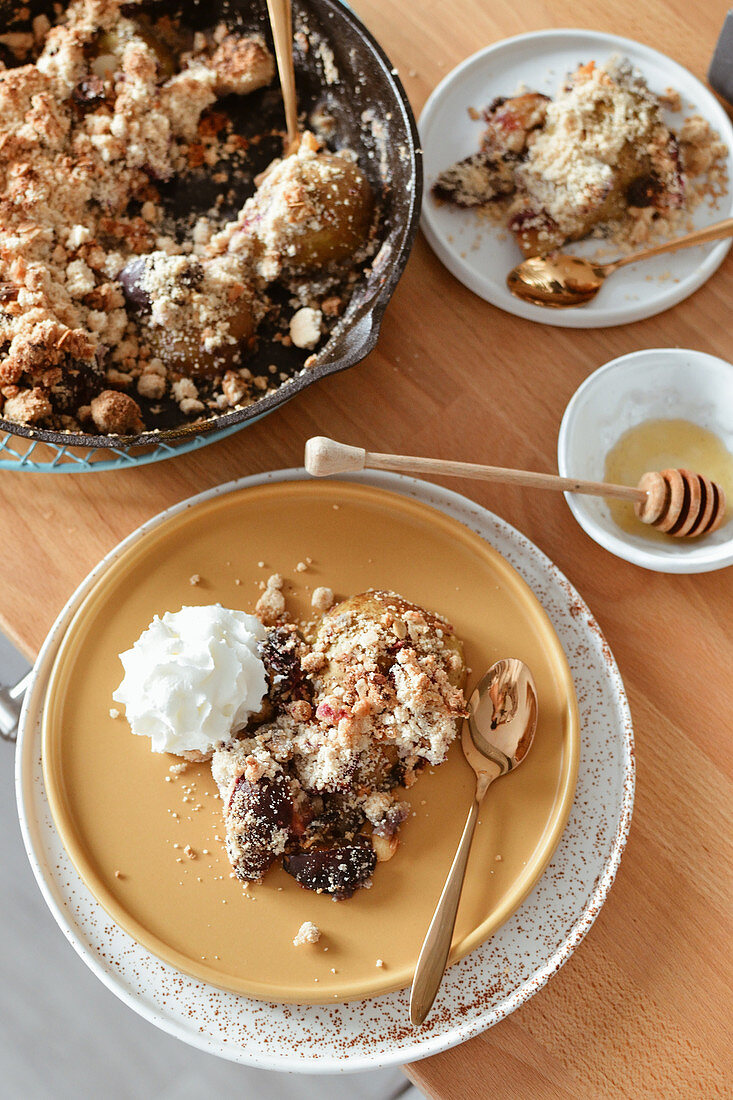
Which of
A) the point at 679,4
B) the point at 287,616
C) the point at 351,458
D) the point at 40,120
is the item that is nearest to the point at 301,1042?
the point at 287,616

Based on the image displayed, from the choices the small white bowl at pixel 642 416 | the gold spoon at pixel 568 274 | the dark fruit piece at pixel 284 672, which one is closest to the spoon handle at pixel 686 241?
the gold spoon at pixel 568 274

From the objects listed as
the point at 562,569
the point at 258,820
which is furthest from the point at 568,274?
the point at 258,820

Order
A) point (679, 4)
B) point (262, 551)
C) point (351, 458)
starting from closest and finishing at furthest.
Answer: point (351, 458) < point (262, 551) < point (679, 4)

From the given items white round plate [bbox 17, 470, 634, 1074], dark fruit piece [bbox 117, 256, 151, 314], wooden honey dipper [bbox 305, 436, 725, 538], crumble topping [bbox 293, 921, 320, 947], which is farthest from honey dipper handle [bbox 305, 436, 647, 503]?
crumble topping [bbox 293, 921, 320, 947]

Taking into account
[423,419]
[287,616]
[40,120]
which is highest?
[40,120]

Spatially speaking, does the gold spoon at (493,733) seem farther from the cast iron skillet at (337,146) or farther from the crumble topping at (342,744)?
the cast iron skillet at (337,146)

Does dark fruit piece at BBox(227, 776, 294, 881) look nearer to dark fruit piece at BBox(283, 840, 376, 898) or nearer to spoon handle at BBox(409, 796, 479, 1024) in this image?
dark fruit piece at BBox(283, 840, 376, 898)

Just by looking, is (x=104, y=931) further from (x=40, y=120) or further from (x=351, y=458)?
(x=40, y=120)
